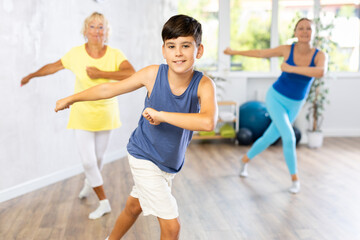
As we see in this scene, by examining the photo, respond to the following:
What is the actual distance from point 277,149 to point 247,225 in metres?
2.53

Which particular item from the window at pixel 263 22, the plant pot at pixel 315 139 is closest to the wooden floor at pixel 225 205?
the plant pot at pixel 315 139

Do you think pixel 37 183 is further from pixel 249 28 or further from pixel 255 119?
pixel 249 28

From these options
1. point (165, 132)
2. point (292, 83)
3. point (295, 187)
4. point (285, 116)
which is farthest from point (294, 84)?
point (165, 132)

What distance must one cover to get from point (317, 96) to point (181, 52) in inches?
164

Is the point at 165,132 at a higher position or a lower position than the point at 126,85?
lower

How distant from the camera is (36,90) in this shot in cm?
359

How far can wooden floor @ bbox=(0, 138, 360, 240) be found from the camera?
2.72 meters

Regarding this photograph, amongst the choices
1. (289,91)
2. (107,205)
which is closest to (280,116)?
(289,91)

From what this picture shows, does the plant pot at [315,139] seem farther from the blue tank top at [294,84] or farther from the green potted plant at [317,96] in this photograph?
the blue tank top at [294,84]

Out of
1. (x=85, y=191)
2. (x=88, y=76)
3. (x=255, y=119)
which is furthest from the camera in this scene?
(x=255, y=119)

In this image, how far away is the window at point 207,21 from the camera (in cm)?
586

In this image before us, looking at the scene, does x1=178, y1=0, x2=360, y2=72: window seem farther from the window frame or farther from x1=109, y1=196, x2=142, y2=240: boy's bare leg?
x1=109, y1=196, x2=142, y2=240: boy's bare leg

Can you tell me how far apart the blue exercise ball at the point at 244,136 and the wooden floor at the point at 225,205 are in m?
0.69

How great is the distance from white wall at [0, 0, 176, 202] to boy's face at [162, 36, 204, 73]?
204cm
